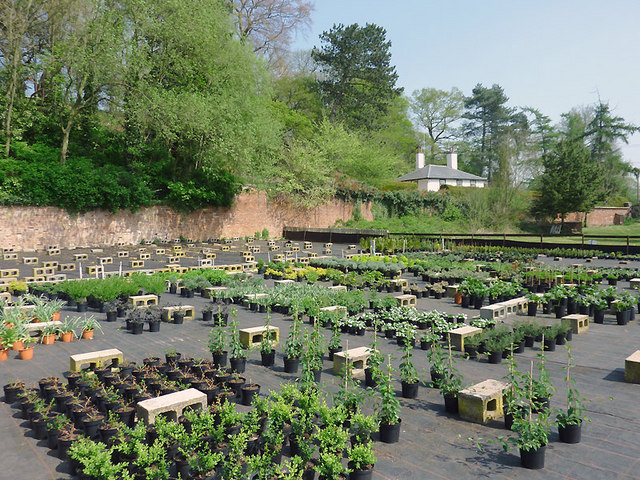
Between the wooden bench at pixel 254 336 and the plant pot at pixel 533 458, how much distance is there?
406 cm

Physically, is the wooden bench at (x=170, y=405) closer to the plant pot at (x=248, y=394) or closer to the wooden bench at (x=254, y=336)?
the plant pot at (x=248, y=394)

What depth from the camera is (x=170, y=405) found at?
4.31 m

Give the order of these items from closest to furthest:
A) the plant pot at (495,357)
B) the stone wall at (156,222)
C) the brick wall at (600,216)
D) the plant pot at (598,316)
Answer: the plant pot at (495,357), the plant pot at (598,316), the stone wall at (156,222), the brick wall at (600,216)

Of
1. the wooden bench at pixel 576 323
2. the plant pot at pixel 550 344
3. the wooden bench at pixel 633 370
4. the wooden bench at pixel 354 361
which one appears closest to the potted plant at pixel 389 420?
the wooden bench at pixel 354 361

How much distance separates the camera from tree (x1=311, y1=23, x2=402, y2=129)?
3894 centimetres

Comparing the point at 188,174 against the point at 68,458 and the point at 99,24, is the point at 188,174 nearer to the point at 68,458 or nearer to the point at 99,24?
the point at 99,24

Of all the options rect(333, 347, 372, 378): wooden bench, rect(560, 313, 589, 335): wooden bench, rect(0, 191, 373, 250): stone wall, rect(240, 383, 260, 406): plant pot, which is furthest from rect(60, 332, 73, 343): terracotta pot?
rect(0, 191, 373, 250): stone wall

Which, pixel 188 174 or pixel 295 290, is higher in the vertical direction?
pixel 188 174

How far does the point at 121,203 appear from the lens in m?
23.9

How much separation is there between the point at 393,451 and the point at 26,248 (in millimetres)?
22055

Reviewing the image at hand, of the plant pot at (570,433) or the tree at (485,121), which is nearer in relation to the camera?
the plant pot at (570,433)

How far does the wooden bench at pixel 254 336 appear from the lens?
7.00 m

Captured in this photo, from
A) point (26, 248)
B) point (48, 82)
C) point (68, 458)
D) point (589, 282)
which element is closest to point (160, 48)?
point (48, 82)

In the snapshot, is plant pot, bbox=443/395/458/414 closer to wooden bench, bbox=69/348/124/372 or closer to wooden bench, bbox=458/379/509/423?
wooden bench, bbox=458/379/509/423
